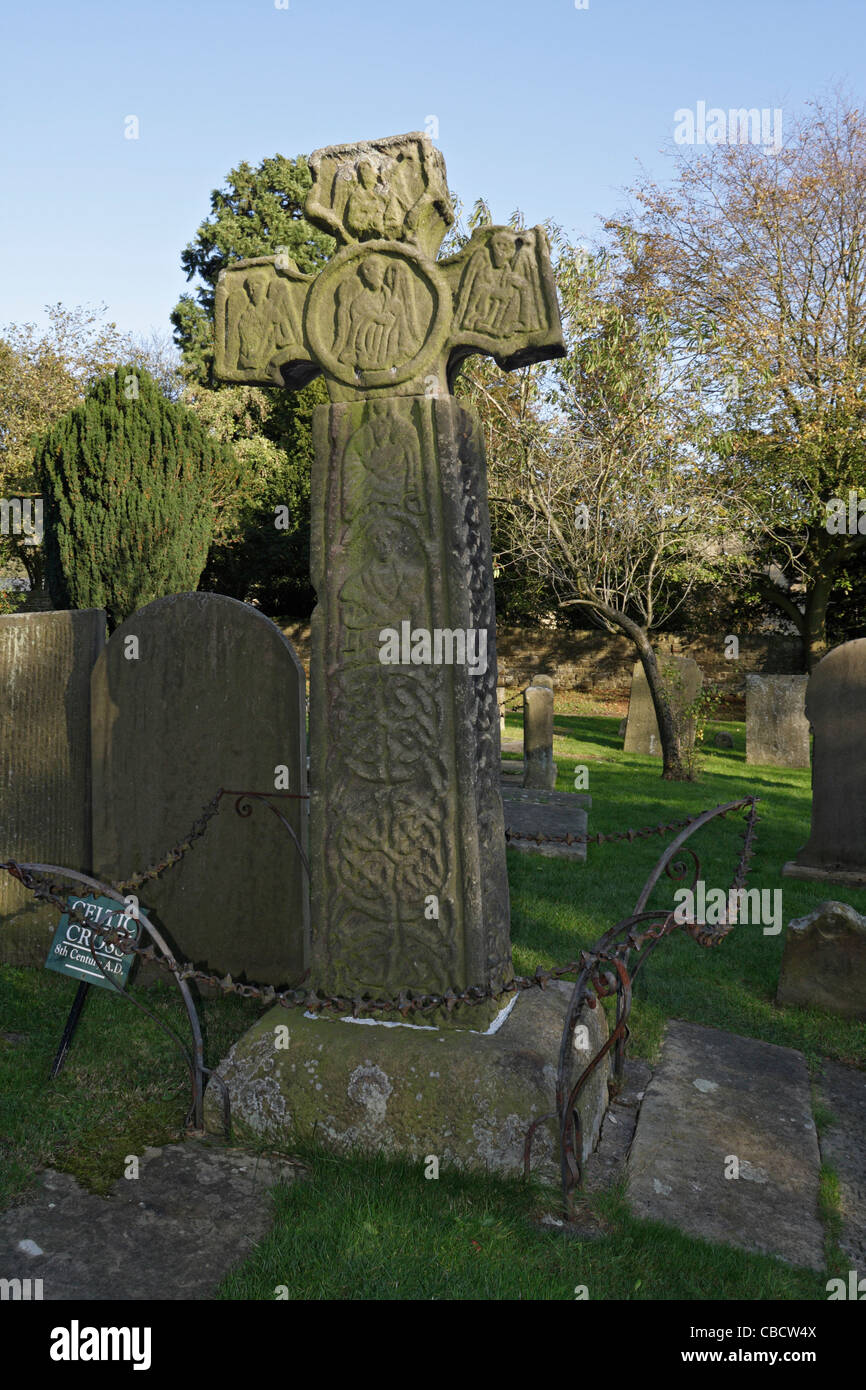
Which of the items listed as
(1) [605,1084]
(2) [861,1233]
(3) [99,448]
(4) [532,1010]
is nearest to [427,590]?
(4) [532,1010]

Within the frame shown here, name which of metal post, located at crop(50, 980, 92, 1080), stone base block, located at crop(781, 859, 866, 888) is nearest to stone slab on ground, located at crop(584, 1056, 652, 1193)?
metal post, located at crop(50, 980, 92, 1080)

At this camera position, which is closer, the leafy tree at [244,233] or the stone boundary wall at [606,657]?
the stone boundary wall at [606,657]

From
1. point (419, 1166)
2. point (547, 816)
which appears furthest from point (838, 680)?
point (419, 1166)

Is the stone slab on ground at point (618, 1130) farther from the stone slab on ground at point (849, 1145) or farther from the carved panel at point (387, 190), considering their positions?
the carved panel at point (387, 190)

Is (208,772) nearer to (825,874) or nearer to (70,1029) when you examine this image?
(70,1029)

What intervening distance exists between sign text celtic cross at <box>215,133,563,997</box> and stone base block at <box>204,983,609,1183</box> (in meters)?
0.21

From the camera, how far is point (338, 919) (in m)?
3.47

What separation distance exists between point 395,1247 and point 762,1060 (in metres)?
2.21

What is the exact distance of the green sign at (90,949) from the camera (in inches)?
145

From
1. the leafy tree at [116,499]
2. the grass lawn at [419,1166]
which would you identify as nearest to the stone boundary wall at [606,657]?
the leafy tree at [116,499]

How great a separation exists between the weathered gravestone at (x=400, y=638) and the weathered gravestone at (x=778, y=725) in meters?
11.7

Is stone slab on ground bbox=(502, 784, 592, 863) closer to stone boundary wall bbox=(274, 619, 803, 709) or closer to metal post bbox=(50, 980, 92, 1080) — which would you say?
metal post bbox=(50, 980, 92, 1080)

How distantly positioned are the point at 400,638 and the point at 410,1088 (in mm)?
1493

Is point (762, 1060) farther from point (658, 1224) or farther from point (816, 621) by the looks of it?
point (816, 621)
